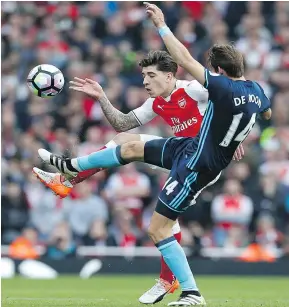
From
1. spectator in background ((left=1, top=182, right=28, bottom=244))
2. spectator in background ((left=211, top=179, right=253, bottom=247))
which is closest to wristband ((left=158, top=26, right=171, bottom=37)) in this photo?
spectator in background ((left=211, top=179, right=253, bottom=247))

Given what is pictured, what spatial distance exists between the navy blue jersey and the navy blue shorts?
0.10 metres

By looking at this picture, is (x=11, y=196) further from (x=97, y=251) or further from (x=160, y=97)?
(x=160, y=97)

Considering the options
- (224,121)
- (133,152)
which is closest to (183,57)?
(224,121)

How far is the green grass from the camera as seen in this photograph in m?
10.7

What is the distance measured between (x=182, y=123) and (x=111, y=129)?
7422 millimetres

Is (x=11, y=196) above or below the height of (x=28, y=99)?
below

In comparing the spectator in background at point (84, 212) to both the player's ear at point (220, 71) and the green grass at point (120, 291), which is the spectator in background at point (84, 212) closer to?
the green grass at point (120, 291)

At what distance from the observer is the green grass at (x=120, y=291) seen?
10.7 m

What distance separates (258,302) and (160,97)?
2483 mm

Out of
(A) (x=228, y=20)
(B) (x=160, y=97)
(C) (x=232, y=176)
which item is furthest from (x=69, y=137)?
(B) (x=160, y=97)

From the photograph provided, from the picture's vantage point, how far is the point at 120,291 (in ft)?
44.4

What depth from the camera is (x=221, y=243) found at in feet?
55.7

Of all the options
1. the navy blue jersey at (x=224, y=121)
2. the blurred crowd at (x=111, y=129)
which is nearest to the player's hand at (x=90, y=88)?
the navy blue jersey at (x=224, y=121)

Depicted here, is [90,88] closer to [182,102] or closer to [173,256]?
[182,102]
